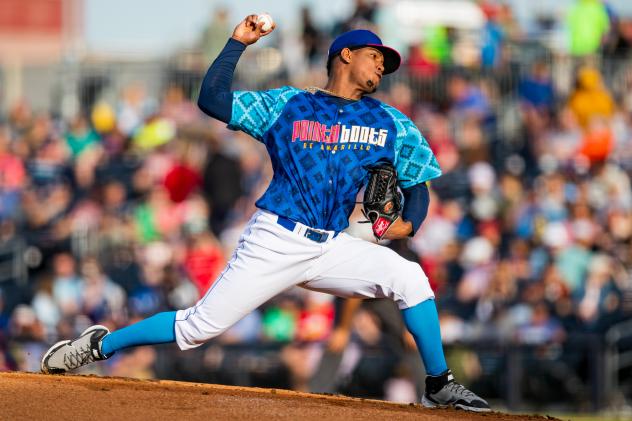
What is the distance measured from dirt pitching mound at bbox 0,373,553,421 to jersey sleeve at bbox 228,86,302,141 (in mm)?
1469

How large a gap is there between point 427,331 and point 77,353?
2.00m

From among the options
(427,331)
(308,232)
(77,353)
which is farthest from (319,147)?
(77,353)

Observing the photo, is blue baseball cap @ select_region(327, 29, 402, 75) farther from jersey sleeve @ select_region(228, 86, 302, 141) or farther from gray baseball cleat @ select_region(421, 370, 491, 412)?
gray baseball cleat @ select_region(421, 370, 491, 412)

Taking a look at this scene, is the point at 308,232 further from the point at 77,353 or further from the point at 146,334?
the point at 77,353

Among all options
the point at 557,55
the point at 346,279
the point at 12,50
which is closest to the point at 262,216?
the point at 346,279

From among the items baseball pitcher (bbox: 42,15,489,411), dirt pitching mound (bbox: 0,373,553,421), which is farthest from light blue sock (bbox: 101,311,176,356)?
dirt pitching mound (bbox: 0,373,553,421)

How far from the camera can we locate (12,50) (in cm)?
3419

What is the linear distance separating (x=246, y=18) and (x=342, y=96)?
26.6 inches

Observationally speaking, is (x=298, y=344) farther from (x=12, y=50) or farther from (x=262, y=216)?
(x=12, y=50)

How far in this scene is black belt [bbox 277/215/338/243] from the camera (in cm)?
681

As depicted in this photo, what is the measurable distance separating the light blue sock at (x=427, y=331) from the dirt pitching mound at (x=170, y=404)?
256 millimetres

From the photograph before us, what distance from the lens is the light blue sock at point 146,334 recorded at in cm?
703

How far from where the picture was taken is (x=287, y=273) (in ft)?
22.4

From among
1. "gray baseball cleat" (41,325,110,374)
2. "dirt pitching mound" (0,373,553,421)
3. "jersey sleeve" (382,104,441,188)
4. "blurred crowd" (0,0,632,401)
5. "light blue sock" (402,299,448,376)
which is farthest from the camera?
"blurred crowd" (0,0,632,401)
